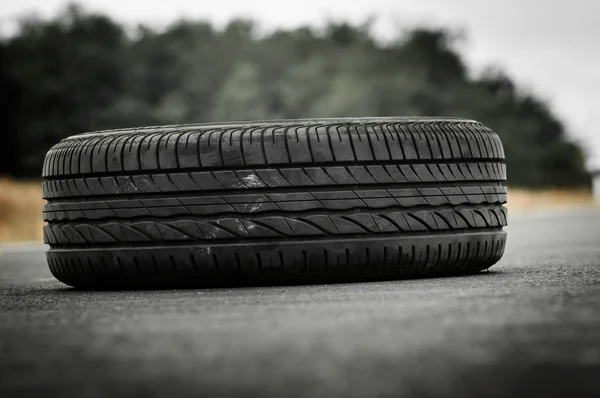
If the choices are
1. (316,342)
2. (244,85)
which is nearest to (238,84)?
(244,85)

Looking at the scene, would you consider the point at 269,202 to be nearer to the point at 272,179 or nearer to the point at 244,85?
the point at 272,179

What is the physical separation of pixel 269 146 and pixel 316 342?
6.82 feet

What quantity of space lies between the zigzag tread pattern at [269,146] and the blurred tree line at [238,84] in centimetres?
4480

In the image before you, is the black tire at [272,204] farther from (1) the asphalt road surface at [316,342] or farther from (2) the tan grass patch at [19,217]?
(2) the tan grass patch at [19,217]

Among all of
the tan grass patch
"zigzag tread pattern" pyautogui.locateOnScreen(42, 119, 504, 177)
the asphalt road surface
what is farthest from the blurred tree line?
the asphalt road surface

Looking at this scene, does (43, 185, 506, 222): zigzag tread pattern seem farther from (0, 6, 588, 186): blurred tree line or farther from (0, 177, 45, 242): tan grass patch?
(0, 6, 588, 186): blurred tree line

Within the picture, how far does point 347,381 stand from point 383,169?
2.65 m

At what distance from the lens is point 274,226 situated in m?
4.71

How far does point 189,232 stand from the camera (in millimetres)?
4758

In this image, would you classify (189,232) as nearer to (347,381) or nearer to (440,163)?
(440,163)

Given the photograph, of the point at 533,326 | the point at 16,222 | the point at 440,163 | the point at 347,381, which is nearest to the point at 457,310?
the point at 533,326

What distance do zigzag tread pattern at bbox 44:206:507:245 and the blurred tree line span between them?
1769 inches

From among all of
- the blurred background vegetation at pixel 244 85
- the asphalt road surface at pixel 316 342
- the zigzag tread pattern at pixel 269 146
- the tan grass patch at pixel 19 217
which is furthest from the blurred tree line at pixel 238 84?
the asphalt road surface at pixel 316 342

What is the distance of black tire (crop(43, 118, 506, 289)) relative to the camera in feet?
15.5
